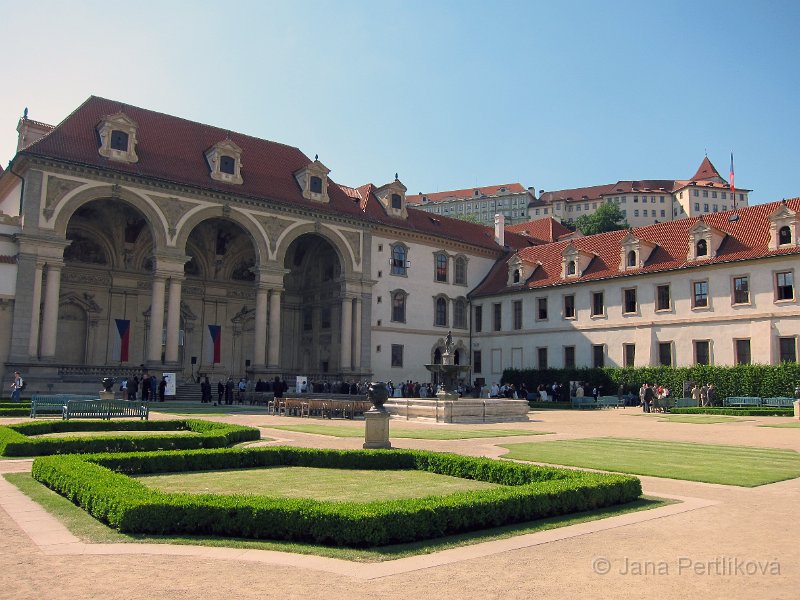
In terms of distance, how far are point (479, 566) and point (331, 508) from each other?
1.86m

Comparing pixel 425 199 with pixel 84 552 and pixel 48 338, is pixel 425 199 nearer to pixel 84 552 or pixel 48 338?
pixel 48 338

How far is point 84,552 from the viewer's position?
703cm

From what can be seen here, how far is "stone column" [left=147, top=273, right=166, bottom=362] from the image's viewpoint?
39719mm

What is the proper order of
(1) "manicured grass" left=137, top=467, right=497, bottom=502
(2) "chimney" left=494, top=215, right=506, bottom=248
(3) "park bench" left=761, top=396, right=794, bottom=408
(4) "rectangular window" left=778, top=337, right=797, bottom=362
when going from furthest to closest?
(2) "chimney" left=494, top=215, right=506, bottom=248
(4) "rectangular window" left=778, top=337, right=797, bottom=362
(3) "park bench" left=761, top=396, right=794, bottom=408
(1) "manicured grass" left=137, top=467, right=497, bottom=502

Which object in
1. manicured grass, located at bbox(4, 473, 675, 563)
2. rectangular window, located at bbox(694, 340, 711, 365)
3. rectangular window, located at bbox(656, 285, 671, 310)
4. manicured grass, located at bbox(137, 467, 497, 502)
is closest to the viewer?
manicured grass, located at bbox(4, 473, 675, 563)

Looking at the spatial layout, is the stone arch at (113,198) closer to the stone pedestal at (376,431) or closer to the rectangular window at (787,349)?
the stone pedestal at (376,431)

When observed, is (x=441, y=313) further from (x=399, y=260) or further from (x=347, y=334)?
(x=347, y=334)

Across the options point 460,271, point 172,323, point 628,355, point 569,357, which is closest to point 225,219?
point 172,323

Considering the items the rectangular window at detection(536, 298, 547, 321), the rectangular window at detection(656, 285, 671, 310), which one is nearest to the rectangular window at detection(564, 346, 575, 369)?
the rectangular window at detection(536, 298, 547, 321)

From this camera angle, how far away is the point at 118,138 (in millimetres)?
40344

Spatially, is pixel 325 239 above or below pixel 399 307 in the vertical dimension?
above

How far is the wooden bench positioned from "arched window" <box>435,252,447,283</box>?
33696 millimetres

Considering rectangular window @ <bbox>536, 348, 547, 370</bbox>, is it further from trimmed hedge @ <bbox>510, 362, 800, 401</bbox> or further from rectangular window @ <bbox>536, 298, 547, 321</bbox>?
rectangular window @ <bbox>536, 298, 547, 321</bbox>

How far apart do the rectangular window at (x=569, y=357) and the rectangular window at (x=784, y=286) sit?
1435 centimetres
